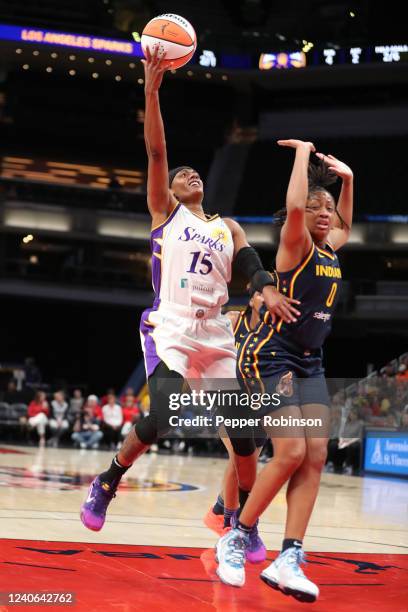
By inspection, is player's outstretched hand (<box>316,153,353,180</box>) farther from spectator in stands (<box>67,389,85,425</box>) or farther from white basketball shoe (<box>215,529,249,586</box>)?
spectator in stands (<box>67,389,85,425</box>)

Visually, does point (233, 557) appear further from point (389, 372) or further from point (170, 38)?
point (389, 372)

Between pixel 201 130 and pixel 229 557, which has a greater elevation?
pixel 201 130

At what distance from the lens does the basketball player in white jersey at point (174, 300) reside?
5137 mm

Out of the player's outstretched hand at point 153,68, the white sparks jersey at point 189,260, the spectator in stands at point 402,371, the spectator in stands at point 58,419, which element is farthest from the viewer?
the spectator in stands at point 58,419

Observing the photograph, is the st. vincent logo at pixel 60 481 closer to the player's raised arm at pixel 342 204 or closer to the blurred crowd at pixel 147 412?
the blurred crowd at pixel 147 412

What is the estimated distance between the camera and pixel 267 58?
30.7m

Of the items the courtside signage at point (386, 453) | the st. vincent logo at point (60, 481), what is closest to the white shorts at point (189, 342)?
the st. vincent logo at point (60, 481)

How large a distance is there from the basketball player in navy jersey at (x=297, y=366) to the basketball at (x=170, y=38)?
97cm

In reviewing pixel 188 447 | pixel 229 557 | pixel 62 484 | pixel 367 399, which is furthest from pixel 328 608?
pixel 188 447

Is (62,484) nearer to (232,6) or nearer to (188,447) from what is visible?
(188,447)

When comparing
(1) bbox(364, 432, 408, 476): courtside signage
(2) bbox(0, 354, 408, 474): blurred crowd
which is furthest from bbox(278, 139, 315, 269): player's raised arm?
(1) bbox(364, 432, 408, 476): courtside signage

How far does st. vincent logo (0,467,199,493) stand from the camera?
10273mm

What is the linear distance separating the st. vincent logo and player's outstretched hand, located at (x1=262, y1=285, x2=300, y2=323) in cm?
591

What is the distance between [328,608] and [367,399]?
11.7 meters
